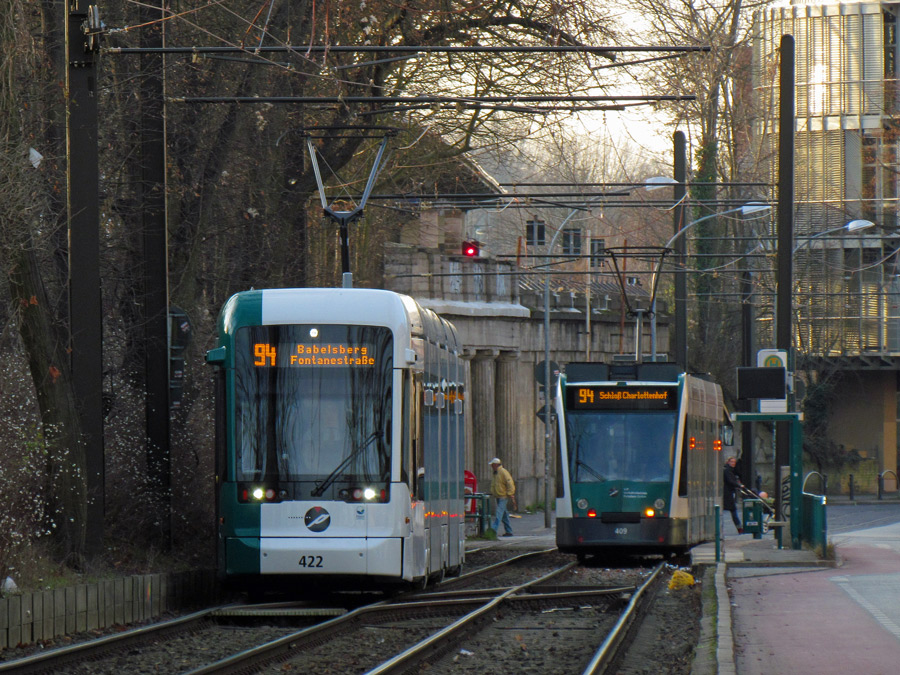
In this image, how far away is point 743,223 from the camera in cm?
5212

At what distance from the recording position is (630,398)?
77.2 ft

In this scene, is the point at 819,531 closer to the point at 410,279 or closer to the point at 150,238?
the point at 150,238

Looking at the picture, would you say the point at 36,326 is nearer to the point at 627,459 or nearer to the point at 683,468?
the point at 627,459

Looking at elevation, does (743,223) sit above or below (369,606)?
above

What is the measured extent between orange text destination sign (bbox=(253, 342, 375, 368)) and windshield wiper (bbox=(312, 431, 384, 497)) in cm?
67

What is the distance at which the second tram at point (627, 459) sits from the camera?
23.0m

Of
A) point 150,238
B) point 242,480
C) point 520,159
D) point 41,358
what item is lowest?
point 242,480

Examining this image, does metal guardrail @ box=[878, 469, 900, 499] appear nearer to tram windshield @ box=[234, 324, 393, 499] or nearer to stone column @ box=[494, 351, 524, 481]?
stone column @ box=[494, 351, 524, 481]

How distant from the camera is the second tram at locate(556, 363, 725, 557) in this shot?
23.0m

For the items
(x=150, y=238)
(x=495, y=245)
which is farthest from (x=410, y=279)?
(x=495, y=245)

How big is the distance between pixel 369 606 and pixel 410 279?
26.6m

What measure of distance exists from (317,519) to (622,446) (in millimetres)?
9112

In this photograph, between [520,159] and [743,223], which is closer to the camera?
[520,159]

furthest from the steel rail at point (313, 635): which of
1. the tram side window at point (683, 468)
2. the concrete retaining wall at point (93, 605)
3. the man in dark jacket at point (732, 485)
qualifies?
the man in dark jacket at point (732, 485)
